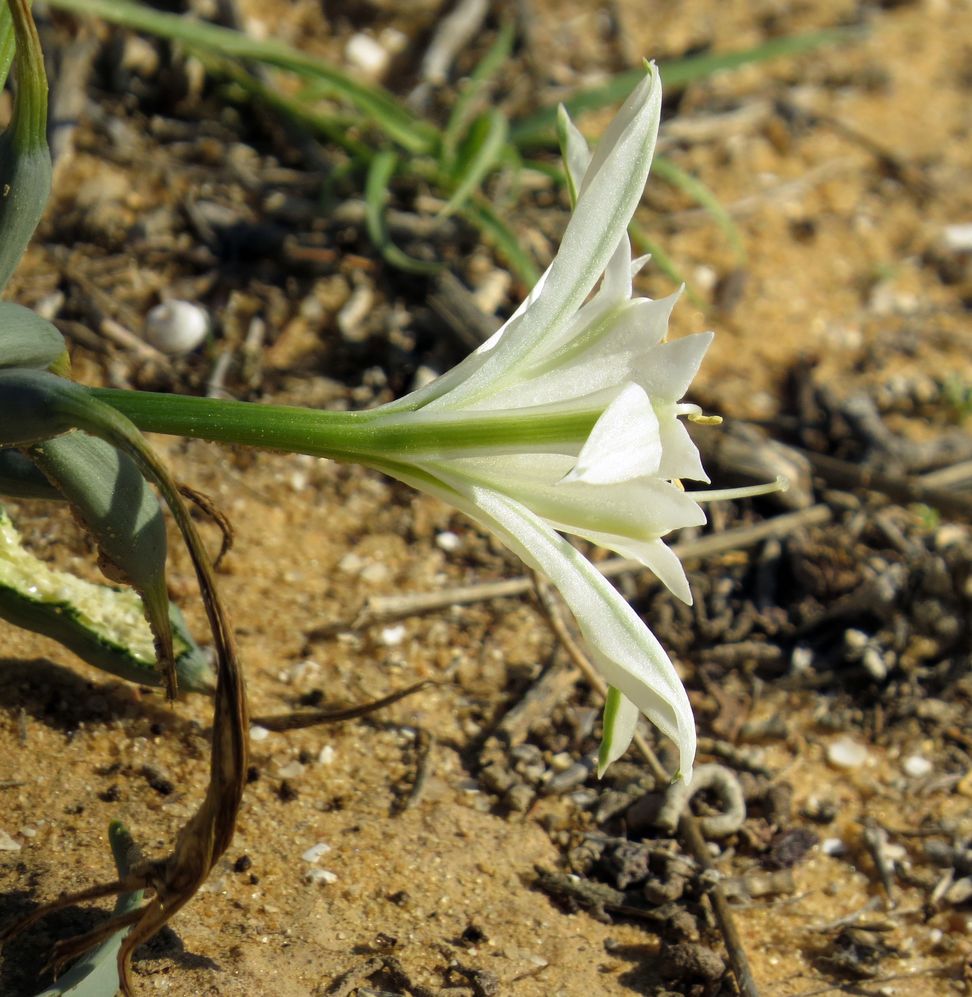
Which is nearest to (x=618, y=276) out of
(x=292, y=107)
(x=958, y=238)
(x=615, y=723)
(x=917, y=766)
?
(x=615, y=723)

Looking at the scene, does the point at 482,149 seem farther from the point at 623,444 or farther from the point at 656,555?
the point at 623,444

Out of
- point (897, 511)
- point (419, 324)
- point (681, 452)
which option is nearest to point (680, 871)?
point (681, 452)

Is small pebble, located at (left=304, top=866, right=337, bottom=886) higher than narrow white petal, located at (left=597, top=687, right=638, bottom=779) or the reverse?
the reverse

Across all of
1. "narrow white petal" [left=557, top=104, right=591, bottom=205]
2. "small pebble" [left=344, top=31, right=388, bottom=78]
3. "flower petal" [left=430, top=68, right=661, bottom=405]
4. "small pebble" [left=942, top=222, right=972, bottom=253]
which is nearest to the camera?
"flower petal" [left=430, top=68, right=661, bottom=405]

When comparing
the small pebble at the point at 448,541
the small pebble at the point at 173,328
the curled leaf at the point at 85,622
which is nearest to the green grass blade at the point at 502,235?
the small pebble at the point at 448,541

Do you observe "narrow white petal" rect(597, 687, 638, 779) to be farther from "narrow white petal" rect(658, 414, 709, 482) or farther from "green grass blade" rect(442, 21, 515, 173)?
"green grass blade" rect(442, 21, 515, 173)

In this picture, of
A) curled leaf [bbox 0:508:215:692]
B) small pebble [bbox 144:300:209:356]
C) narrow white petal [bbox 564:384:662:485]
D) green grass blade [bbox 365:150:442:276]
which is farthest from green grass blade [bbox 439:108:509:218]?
narrow white petal [bbox 564:384:662:485]

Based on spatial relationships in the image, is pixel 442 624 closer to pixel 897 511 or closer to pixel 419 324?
pixel 419 324

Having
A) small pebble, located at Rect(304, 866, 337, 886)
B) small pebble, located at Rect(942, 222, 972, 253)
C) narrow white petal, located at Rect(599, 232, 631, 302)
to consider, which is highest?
narrow white petal, located at Rect(599, 232, 631, 302)

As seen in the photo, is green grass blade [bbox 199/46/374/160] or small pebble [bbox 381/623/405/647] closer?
small pebble [bbox 381/623/405/647]
